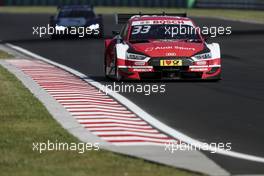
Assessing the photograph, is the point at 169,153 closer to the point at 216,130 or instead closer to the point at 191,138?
the point at 191,138

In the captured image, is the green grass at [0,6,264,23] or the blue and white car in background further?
the green grass at [0,6,264,23]

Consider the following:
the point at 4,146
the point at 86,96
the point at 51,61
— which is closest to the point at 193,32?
the point at 86,96

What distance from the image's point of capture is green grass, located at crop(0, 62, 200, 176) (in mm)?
9461

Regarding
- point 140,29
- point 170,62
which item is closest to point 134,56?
point 170,62

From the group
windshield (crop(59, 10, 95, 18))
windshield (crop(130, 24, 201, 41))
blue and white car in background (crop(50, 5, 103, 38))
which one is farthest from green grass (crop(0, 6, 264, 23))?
windshield (crop(130, 24, 201, 41))

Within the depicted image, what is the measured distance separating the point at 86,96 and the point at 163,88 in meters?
2.20

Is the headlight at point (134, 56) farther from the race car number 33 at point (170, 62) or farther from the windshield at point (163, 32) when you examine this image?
the windshield at point (163, 32)

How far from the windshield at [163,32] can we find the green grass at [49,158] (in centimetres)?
705

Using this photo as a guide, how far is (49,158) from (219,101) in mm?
6365

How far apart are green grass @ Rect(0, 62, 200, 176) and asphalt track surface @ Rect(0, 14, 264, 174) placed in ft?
3.10

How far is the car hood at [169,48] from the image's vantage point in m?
19.2

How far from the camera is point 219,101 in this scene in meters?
16.2

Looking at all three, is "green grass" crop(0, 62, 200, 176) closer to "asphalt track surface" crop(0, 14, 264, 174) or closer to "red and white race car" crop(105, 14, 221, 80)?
"asphalt track surface" crop(0, 14, 264, 174)

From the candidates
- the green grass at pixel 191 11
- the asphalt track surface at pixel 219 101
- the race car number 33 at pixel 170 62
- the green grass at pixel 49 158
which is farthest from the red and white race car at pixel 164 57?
the green grass at pixel 191 11
